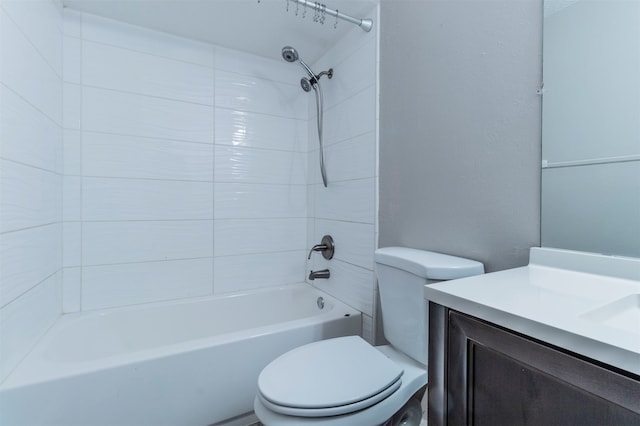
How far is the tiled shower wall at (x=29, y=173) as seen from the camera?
3.27 feet

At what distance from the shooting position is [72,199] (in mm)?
1526

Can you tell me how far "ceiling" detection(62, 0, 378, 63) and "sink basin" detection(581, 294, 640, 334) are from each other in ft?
4.87

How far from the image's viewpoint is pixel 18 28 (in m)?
1.06

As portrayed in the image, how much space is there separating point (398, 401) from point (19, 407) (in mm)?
1219

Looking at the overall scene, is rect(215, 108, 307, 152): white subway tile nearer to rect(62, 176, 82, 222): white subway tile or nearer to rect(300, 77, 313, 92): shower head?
rect(300, 77, 313, 92): shower head

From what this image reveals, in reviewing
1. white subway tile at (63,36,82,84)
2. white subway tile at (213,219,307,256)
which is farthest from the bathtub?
white subway tile at (63,36,82,84)

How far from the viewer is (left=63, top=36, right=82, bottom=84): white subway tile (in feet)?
4.94

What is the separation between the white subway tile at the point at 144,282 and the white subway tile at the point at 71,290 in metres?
0.02

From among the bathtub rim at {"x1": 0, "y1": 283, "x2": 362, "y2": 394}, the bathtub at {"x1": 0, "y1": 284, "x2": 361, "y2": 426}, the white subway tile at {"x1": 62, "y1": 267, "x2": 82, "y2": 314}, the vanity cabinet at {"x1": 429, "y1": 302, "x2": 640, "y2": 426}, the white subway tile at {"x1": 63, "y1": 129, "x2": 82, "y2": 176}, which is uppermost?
the white subway tile at {"x1": 63, "y1": 129, "x2": 82, "y2": 176}

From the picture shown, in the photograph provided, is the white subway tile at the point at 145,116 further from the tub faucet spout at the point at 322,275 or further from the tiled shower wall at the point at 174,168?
the tub faucet spout at the point at 322,275

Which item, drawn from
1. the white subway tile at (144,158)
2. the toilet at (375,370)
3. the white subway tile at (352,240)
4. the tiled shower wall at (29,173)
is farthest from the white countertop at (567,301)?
the white subway tile at (144,158)

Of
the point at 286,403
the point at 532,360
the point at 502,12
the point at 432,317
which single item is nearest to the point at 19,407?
the point at 286,403

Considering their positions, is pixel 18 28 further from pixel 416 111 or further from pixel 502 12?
pixel 502 12

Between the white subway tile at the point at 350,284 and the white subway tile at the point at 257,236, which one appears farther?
the white subway tile at the point at 257,236
